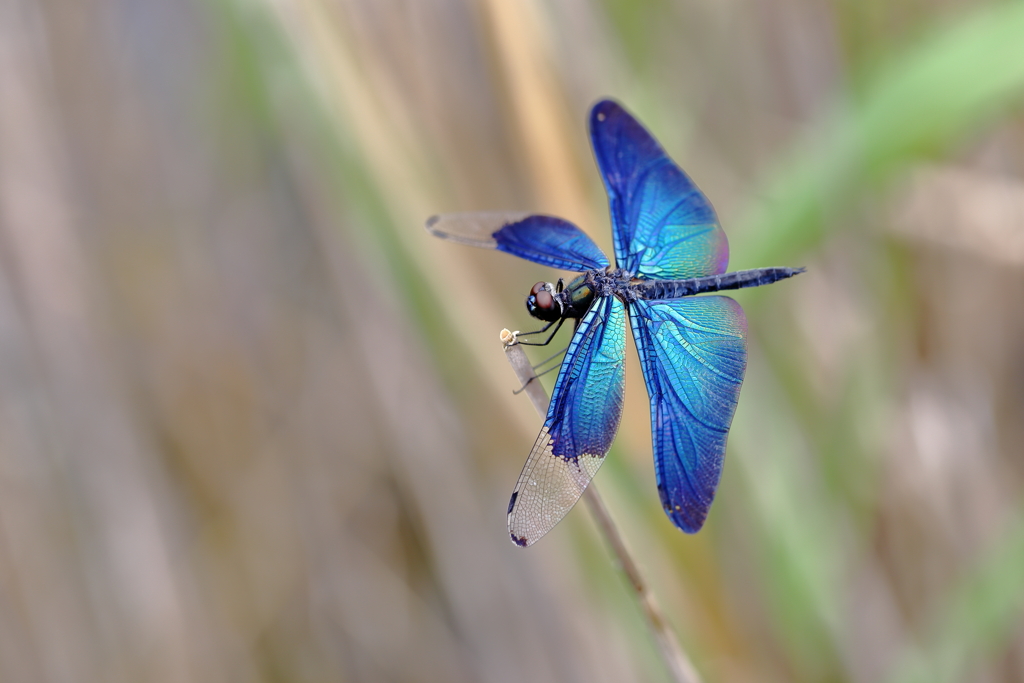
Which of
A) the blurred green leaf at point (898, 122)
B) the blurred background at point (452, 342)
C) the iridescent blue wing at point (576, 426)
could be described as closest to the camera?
the iridescent blue wing at point (576, 426)

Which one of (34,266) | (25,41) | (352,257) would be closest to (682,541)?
(352,257)

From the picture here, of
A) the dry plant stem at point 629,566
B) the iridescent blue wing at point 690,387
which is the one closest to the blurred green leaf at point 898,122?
the iridescent blue wing at point 690,387

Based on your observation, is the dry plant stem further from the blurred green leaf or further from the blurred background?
the blurred green leaf

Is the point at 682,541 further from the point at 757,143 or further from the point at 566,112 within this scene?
the point at 757,143

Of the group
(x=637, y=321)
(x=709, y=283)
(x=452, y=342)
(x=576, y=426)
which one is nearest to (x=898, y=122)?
(x=709, y=283)

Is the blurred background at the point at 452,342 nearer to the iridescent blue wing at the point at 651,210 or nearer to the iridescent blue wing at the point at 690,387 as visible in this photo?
the iridescent blue wing at the point at 651,210
